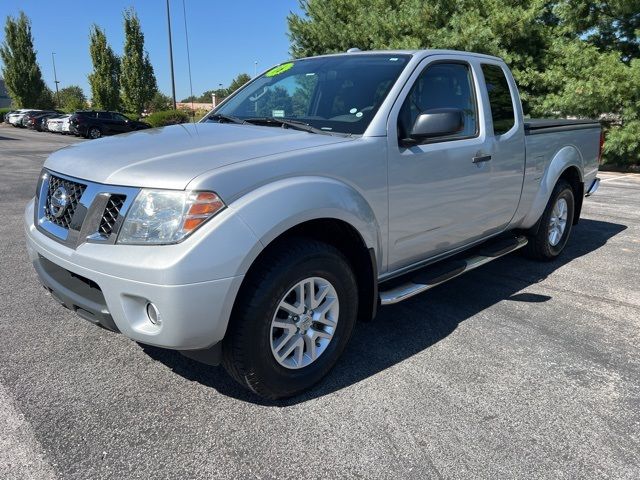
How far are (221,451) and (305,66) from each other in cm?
285

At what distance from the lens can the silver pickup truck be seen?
2.33 meters

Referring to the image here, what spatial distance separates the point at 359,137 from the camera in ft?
9.86

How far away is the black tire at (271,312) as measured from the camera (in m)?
2.48

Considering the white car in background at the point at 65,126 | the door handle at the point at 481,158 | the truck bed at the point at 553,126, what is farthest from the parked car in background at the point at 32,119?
the door handle at the point at 481,158

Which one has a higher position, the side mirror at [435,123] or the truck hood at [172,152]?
the side mirror at [435,123]

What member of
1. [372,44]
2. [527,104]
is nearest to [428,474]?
[527,104]

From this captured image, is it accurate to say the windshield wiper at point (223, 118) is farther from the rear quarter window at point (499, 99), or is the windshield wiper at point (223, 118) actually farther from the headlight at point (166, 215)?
the rear quarter window at point (499, 99)

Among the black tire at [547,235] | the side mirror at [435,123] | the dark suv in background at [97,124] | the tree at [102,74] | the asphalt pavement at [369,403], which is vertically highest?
the tree at [102,74]

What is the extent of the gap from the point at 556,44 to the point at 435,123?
1254 cm

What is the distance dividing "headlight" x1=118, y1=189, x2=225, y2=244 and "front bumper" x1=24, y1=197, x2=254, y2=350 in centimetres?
5

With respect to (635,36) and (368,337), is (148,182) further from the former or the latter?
(635,36)

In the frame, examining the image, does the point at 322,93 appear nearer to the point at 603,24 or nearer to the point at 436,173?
the point at 436,173

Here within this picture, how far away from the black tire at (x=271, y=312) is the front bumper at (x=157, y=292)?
0.11m

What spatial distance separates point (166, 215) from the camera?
2.32 metres
